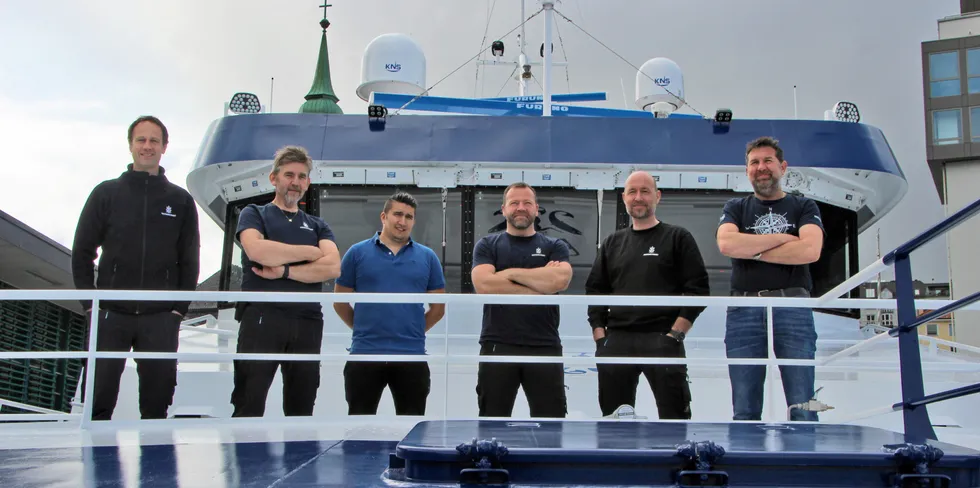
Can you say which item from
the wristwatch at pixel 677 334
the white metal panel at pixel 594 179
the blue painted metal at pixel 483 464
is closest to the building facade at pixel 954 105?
the white metal panel at pixel 594 179

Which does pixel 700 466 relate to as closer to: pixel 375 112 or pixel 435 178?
pixel 435 178

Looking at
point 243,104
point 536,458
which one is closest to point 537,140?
point 243,104

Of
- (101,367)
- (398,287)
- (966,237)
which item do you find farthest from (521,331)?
(966,237)

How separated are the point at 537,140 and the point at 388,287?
3.15 metres

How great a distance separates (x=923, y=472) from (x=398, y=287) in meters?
3.08

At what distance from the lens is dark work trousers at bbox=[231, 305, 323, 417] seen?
4301 mm

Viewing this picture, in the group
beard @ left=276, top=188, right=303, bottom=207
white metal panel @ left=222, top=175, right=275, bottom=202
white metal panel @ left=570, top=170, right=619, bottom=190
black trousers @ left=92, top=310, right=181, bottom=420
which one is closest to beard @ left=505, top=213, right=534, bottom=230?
beard @ left=276, top=188, right=303, bottom=207

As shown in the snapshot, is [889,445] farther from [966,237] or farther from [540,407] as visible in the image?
[966,237]

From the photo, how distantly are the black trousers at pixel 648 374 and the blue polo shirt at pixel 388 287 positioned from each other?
3.57ft

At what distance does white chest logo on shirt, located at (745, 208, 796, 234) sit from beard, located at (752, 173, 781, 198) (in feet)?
0.40

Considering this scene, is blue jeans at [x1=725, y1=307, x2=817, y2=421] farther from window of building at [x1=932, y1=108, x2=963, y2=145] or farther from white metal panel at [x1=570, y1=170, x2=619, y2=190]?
window of building at [x1=932, y1=108, x2=963, y2=145]

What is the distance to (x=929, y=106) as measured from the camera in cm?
3928

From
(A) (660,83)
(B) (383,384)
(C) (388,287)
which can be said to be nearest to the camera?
(B) (383,384)

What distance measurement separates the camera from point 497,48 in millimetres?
10805
